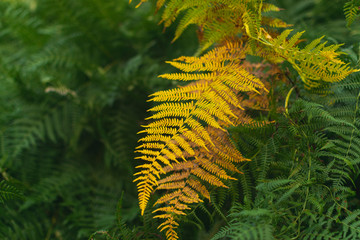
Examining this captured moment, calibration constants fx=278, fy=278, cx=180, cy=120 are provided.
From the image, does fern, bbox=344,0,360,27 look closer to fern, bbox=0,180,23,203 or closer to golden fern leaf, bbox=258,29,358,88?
golden fern leaf, bbox=258,29,358,88

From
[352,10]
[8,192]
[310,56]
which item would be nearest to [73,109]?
[8,192]

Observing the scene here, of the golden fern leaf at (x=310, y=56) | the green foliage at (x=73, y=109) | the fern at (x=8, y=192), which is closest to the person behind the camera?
the golden fern leaf at (x=310, y=56)

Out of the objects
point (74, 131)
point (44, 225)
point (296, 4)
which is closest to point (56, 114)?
point (74, 131)

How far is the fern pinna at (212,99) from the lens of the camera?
0.80 meters

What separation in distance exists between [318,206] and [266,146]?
240 mm

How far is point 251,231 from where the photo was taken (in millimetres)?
727

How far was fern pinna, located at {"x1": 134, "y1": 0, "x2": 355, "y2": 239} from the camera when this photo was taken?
0.80 metres

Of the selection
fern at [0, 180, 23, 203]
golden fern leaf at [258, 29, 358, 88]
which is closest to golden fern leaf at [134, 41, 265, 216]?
golden fern leaf at [258, 29, 358, 88]

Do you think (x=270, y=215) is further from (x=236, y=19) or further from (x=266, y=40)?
(x=236, y=19)

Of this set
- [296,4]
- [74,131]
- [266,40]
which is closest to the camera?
[266,40]

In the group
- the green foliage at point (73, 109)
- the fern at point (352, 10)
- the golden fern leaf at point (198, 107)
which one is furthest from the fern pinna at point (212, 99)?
the green foliage at point (73, 109)

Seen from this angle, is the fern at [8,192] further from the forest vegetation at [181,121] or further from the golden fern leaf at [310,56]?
the golden fern leaf at [310,56]

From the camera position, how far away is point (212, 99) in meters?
0.86

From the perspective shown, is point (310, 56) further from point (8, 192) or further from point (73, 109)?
point (73, 109)
